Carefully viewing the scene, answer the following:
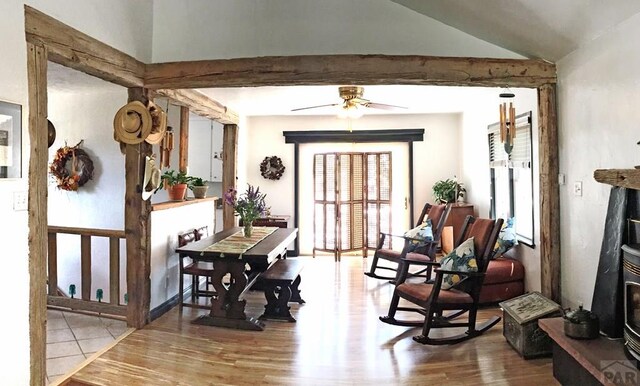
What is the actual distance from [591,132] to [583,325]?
140cm

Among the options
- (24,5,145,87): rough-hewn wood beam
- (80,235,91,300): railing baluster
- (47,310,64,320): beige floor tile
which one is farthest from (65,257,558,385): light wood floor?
(24,5,145,87): rough-hewn wood beam

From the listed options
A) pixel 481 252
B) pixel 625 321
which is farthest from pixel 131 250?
pixel 625 321

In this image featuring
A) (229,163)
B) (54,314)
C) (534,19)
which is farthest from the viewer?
(229,163)

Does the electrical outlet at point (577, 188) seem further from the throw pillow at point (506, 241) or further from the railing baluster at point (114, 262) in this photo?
the railing baluster at point (114, 262)

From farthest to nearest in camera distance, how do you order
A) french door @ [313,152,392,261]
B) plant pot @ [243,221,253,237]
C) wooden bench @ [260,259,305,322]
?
french door @ [313,152,392,261]
plant pot @ [243,221,253,237]
wooden bench @ [260,259,305,322]

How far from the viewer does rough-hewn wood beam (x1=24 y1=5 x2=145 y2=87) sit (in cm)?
239

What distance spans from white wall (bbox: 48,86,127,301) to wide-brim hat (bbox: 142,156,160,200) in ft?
3.42

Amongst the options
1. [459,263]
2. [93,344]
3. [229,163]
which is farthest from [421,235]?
[93,344]

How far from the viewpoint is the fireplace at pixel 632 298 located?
2.18m

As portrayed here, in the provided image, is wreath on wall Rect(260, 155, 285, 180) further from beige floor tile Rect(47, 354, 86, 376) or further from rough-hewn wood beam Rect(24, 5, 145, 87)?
beige floor tile Rect(47, 354, 86, 376)

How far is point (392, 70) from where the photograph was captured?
341 centimetres

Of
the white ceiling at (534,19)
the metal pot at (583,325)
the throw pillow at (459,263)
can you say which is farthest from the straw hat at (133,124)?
the metal pot at (583,325)

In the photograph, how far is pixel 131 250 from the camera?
3557mm

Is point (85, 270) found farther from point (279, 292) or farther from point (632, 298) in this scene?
point (632, 298)
